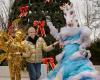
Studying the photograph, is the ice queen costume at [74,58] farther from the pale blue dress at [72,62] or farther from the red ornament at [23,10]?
the red ornament at [23,10]

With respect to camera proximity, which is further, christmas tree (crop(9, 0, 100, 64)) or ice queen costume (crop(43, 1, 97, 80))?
christmas tree (crop(9, 0, 100, 64))

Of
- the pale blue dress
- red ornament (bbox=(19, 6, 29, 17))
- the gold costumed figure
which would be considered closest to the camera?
the pale blue dress

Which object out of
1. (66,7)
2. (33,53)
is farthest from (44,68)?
(66,7)

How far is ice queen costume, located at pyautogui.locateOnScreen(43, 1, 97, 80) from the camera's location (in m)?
7.71

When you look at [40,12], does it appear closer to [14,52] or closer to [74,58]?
[14,52]

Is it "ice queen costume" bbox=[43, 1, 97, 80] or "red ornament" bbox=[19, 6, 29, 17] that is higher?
"ice queen costume" bbox=[43, 1, 97, 80]

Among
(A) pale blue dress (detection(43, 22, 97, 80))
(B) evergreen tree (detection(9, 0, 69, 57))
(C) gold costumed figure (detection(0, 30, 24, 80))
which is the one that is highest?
(A) pale blue dress (detection(43, 22, 97, 80))

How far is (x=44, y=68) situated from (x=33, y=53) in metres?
4.71

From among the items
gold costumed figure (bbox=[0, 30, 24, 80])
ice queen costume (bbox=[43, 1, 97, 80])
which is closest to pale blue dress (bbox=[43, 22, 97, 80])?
ice queen costume (bbox=[43, 1, 97, 80])

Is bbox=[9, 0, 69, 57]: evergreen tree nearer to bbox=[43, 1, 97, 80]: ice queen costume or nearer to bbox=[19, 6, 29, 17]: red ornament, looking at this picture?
bbox=[19, 6, 29, 17]: red ornament

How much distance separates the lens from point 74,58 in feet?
25.9

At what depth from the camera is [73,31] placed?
27.0 feet

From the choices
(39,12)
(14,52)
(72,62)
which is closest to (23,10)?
(39,12)

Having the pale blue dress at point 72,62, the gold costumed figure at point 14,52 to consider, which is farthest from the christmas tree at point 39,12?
the pale blue dress at point 72,62
